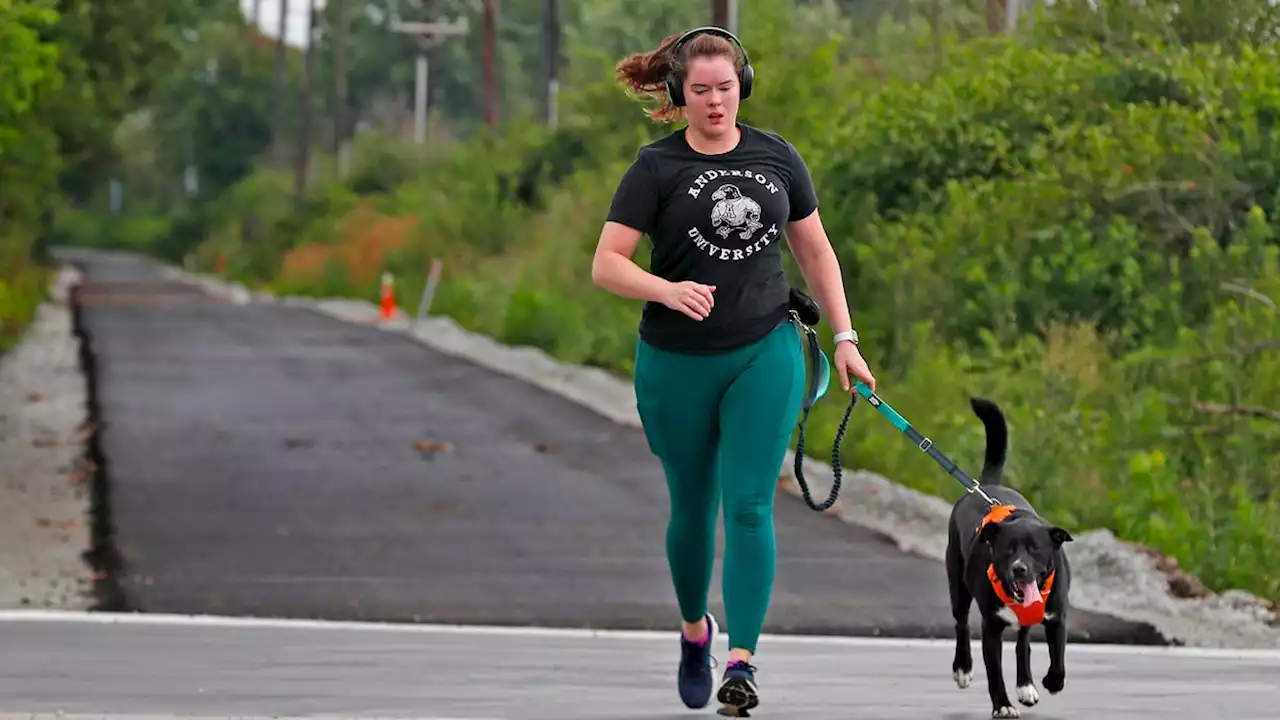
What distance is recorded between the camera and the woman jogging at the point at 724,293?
289 inches

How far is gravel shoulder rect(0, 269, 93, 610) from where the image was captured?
1233 cm

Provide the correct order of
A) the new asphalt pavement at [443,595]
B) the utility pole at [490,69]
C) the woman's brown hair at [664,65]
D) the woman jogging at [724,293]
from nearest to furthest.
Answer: the woman jogging at [724,293] → the woman's brown hair at [664,65] → the new asphalt pavement at [443,595] → the utility pole at [490,69]

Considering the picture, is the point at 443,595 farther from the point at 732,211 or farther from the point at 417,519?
the point at 732,211

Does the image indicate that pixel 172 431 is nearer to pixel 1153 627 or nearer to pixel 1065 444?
pixel 1065 444

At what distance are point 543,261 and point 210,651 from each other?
90.2ft

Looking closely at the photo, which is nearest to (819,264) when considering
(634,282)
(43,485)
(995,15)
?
(634,282)

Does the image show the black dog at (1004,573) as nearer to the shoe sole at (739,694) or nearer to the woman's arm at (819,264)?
the woman's arm at (819,264)

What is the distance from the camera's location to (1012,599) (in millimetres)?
6789

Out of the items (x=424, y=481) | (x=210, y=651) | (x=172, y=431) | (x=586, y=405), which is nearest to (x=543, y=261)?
(x=586, y=405)

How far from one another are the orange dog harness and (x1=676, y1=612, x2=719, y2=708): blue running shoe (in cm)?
117

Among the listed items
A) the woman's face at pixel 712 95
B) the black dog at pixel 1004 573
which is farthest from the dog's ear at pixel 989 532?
the woman's face at pixel 712 95

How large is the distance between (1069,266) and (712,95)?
13153 millimetres

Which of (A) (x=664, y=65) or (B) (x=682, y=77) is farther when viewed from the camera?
(A) (x=664, y=65)

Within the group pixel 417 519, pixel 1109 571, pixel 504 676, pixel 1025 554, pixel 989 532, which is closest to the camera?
pixel 1025 554
